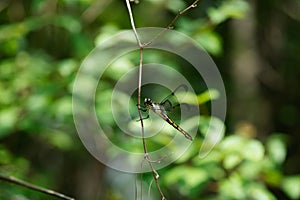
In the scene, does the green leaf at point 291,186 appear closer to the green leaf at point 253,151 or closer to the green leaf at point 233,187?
the green leaf at point 233,187

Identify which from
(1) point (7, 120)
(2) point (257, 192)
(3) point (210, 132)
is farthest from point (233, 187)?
(1) point (7, 120)

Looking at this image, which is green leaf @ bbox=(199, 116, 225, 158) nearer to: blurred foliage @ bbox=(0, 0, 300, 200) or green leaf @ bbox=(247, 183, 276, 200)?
blurred foliage @ bbox=(0, 0, 300, 200)

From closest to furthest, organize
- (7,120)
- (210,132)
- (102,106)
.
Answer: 1. (210,132)
2. (102,106)
3. (7,120)

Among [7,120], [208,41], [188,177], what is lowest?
[188,177]

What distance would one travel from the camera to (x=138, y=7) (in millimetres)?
2979

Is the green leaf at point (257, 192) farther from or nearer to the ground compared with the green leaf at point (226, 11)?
nearer to the ground

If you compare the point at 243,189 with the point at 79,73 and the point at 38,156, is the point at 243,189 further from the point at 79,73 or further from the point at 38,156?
the point at 38,156

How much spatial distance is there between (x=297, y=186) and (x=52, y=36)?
4.85 ft

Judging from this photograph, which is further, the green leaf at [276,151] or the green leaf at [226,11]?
the green leaf at [276,151]

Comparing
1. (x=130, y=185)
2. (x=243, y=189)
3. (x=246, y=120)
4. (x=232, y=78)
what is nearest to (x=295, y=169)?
(x=246, y=120)

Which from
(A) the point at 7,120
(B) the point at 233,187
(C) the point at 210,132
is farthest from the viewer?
(A) the point at 7,120

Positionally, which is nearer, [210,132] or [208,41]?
[210,132]

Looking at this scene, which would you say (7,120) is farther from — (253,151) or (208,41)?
(253,151)

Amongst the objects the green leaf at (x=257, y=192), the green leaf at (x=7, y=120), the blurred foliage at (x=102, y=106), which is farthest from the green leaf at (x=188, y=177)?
the green leaf at (x=7, y=120)
